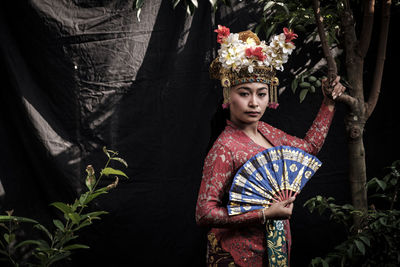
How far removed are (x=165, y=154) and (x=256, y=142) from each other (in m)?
1.13

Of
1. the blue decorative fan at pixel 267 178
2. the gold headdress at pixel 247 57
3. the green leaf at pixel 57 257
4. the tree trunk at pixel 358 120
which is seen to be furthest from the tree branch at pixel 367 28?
the green leaf at pixel 57 257

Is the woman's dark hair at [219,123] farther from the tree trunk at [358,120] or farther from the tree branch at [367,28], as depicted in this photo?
the tree branch at [367,28]

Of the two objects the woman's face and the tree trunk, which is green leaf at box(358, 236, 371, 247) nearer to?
the tree trunk

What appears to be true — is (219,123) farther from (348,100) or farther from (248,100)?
(348,100)

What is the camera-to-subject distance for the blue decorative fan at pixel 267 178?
1.86 metres

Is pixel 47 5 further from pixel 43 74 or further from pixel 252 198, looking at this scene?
pixel 252 198

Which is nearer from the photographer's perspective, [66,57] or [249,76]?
[249,76]

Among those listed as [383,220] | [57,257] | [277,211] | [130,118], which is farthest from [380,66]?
[57,257]

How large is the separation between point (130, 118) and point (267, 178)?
57.4 inches

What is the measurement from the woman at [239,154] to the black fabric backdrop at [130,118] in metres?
1.02

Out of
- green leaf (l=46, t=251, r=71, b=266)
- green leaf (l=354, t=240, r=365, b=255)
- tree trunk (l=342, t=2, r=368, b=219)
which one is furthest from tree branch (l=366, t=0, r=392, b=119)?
green leaf (l=46, t=251, r=71, b=266)

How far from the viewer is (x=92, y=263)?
314 centimetres

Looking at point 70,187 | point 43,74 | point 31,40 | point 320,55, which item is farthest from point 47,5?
point 320,55

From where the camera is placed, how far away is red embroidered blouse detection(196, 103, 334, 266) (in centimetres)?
185
